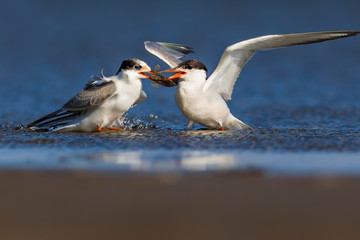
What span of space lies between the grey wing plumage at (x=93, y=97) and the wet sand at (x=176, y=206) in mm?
2169

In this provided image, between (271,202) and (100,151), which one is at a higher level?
(100,151)

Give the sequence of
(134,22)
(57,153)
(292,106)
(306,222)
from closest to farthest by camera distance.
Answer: (306,222)
(57,153)
(292,106)
(134,22)

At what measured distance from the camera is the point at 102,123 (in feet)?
21.7

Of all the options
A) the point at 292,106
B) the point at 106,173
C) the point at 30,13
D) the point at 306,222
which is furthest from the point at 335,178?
the point at 30,13

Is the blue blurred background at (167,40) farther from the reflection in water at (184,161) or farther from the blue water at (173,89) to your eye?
the reflection in water at (184,161)

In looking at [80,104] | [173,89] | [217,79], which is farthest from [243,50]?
[173,89]

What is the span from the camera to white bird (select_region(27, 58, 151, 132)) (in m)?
6.49

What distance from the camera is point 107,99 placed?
6488 mm

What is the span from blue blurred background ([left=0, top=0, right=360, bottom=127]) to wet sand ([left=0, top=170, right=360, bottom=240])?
3919mm

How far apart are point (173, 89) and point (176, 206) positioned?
733 centimetres

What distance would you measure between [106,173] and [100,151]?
43.6 inches

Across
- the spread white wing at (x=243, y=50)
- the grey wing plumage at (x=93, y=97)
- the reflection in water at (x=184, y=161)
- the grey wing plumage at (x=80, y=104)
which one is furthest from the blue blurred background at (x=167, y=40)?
the reflection in water at (x=184, y=161)

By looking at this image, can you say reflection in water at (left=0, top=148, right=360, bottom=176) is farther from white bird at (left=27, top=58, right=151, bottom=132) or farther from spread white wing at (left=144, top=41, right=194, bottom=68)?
spread white wing at (left=144, top=41, right=194, bottom=68)

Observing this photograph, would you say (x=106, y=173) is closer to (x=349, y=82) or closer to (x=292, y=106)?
(x=292, y=106)
